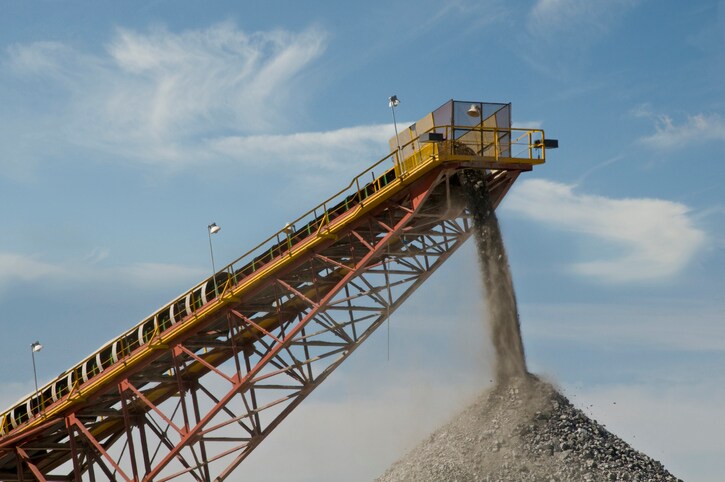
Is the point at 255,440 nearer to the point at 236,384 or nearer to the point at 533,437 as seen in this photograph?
the point at 236,384

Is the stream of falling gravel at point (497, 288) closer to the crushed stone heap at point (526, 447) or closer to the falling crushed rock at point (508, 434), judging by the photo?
the falling crushed rock at point (508, 434)

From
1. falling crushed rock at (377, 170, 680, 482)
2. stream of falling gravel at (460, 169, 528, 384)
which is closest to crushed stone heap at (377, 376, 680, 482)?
falling crushed rock at (377, 170, 680, 482)

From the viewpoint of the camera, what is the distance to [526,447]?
40.6m

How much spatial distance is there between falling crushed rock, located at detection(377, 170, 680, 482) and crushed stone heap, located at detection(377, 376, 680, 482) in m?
0.03

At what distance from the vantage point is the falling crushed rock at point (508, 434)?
1580 inches

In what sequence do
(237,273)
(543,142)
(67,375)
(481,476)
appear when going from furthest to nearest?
(67,375) < (237,273) < (543,142) < (481,476)

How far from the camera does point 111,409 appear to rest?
4956 centimetres

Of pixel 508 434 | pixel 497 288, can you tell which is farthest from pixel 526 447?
pixel 497 288

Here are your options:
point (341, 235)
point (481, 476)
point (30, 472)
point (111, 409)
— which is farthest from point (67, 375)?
point (481, 476)

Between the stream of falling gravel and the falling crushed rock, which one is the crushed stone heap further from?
the stream of falling gravel

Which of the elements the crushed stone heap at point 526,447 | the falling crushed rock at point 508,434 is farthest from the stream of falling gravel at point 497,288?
the crushed stone heap at point 526,447

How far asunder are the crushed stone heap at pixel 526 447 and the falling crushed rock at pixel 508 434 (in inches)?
1.2

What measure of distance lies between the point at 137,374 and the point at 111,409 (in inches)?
110

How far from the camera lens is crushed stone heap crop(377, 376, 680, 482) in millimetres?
40000
